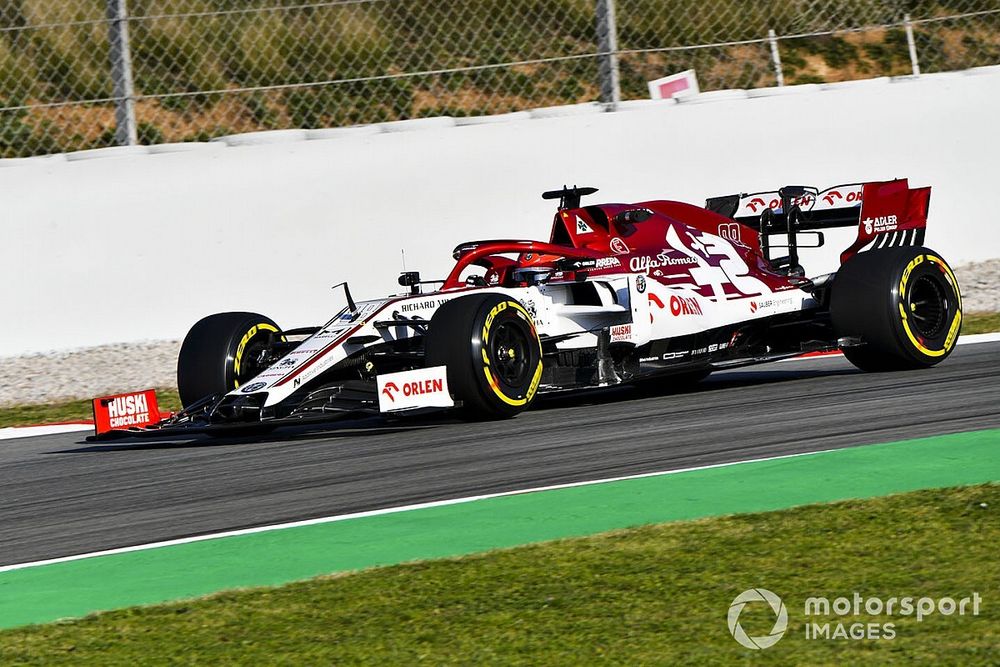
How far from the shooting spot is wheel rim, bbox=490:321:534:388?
27.0 ft

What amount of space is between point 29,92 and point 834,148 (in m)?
6.86

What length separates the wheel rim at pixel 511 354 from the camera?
8.23 m

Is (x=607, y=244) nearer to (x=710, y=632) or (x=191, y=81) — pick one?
(x=191, y=81)

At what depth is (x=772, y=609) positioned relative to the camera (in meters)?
4.08

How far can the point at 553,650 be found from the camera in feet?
12.7

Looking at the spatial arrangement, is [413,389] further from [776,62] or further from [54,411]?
[776,62]

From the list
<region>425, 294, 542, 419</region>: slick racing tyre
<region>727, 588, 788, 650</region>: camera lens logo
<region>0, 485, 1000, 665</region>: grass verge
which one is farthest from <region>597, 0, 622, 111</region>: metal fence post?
<region>727, 588, 788, 650</region>: camera lens logo

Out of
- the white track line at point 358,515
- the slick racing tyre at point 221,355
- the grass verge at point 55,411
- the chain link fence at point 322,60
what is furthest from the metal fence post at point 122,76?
the white track line at point 358,515

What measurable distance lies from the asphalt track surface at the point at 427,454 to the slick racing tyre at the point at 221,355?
34 cm

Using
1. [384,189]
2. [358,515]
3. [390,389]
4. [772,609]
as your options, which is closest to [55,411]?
[384,189]

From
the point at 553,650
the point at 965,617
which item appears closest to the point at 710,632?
the point at 553,650

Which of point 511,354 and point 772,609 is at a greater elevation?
point 511,354

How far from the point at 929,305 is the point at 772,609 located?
237 inches

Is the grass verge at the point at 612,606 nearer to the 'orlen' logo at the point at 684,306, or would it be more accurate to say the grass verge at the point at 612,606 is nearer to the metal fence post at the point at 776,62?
the 'orlen' logo at the point at 684,306
